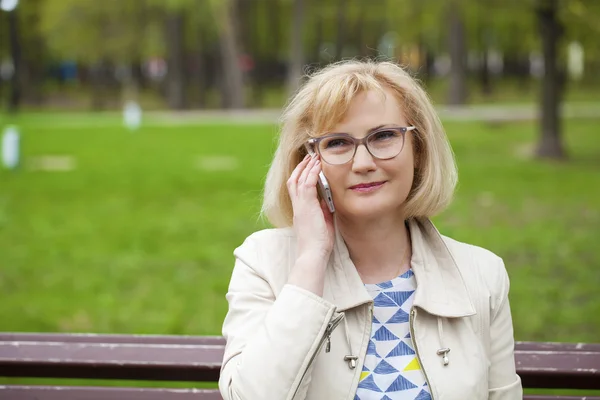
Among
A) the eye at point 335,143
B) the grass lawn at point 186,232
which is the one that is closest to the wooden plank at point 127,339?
the grass lawn at point 186,232

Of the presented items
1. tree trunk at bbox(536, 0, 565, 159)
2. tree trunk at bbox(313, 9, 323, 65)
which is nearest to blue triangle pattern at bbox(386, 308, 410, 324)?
tree trunk at bbox(536, 0, 565, 159)

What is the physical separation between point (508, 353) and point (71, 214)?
1070 centimetres

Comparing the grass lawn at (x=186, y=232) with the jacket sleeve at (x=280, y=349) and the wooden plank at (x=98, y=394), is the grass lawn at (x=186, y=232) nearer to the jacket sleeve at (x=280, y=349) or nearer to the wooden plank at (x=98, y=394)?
the wooden plank at (x=98, y=394)

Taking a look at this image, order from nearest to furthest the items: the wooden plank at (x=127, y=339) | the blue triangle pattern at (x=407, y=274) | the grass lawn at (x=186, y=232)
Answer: the blue triangle pattern at (x=407, y=274), the wooden plank at (x=127, y=339), the grass lawn at (x=186, y=232)

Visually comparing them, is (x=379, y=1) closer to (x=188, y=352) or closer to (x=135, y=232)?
(x=135, y=232)

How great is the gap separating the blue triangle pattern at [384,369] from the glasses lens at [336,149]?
559 millimetres

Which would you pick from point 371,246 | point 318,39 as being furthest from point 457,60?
point 371,246

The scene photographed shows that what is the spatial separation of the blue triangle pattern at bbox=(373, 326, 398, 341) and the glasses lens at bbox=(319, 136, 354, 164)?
18.6 inches

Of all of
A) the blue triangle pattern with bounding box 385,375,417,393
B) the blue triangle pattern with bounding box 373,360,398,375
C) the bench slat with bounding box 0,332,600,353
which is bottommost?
the bench slat with bounding box 0,332,600,353

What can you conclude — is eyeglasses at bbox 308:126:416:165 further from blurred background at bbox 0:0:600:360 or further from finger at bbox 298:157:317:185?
blurred background at bbox 0:0:600:360

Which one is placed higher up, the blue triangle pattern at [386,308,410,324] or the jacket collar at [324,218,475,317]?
the jacket collar at [324,218,475,317]

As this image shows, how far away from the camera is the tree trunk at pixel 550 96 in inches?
700

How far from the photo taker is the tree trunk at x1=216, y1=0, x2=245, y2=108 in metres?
33.5

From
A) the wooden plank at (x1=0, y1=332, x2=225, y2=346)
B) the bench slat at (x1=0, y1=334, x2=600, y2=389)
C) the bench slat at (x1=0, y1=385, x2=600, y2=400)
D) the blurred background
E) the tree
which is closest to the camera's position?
the bench slat at (x1=0, y1=334, x2=600, y2=389)
